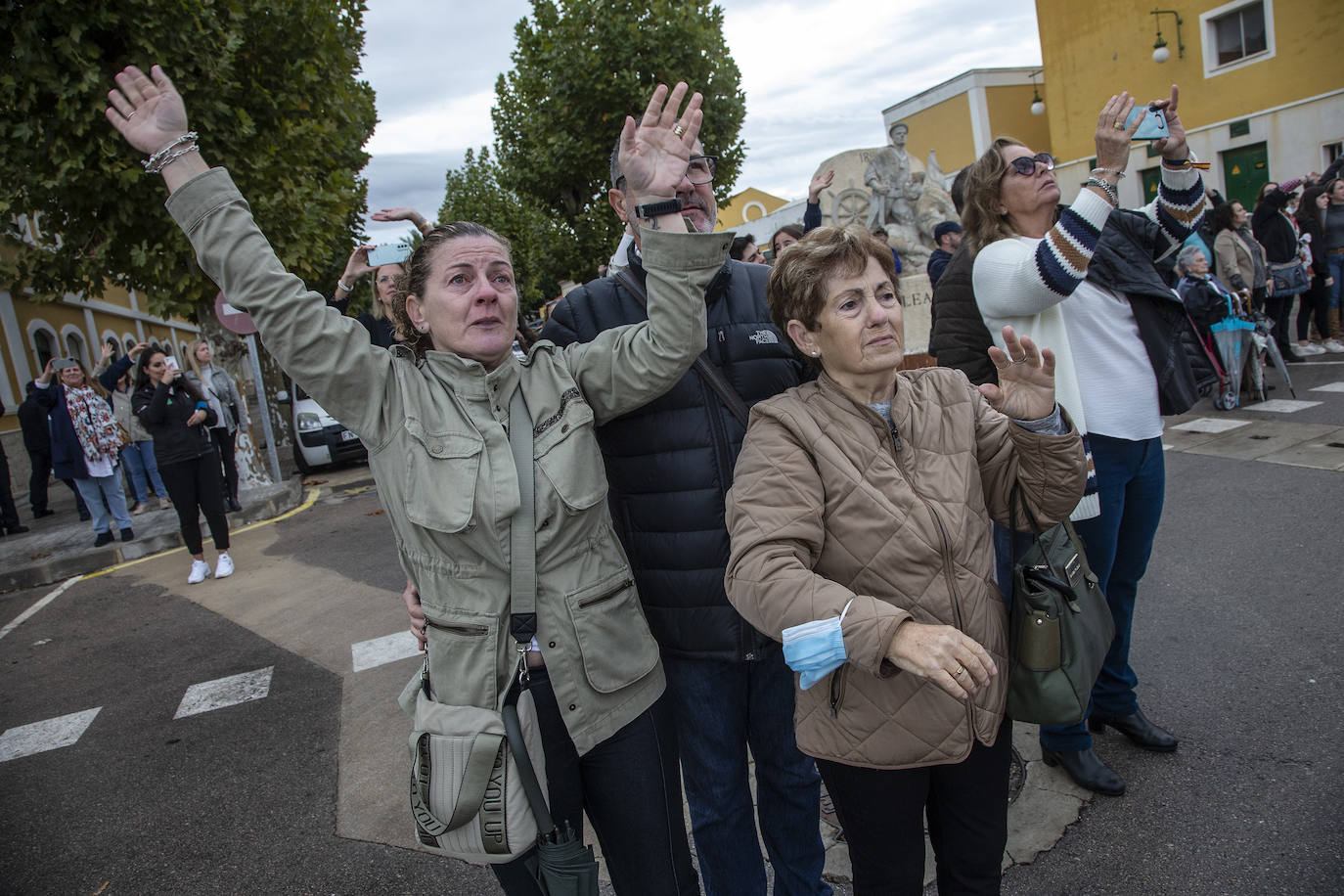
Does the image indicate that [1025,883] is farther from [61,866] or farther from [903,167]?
[903,167]

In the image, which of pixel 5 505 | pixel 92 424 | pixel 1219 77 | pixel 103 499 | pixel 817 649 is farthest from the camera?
pixel 1219 77

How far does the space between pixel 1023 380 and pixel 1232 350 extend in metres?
8.37

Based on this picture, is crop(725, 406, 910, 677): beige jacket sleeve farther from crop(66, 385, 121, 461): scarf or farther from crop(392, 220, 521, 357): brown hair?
crop(66, 385, 121, 461): scarf

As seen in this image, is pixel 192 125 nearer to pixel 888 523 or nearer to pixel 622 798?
pixel 622 798

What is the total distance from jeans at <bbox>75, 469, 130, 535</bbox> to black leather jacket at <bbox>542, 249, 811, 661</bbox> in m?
9.49

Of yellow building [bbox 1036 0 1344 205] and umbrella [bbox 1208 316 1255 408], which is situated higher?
yellow building [bbox 1036 0 1344 205]

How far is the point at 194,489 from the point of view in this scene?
7.34 metres

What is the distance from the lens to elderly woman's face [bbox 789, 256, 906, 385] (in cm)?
195

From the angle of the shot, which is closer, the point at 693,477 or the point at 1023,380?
the point at 1023,380

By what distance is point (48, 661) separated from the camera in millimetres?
5977

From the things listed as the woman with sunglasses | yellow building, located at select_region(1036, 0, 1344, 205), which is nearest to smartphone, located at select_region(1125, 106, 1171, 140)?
the woman with sunglasses

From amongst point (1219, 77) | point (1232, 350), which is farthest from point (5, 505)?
point (1219, 77)

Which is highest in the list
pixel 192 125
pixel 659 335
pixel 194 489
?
pixel 192 125

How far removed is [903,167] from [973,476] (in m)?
12.6
